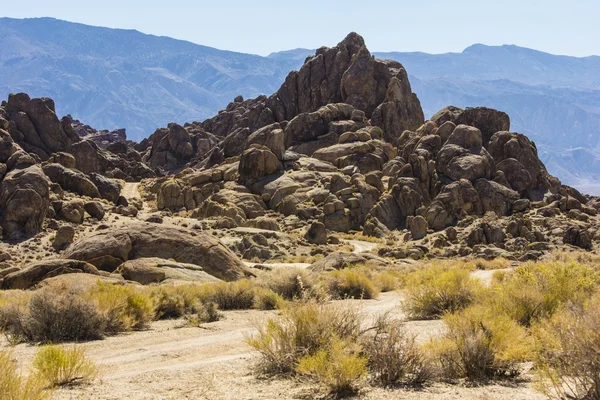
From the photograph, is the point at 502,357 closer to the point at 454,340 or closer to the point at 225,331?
the point at 454,340

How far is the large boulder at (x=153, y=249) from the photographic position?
2569 cm

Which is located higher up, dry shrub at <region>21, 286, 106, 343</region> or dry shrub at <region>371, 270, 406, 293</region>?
dry shrub at <region>21, 286, 106, 343</region>

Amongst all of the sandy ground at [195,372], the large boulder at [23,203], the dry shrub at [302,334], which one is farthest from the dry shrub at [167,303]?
the large boulder at [23,203]

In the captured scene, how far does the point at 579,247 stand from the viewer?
152ft

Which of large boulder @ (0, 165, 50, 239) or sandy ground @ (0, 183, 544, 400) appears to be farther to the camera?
large boulder @ (0, 165, 50, 239)

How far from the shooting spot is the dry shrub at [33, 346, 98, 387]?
932cm

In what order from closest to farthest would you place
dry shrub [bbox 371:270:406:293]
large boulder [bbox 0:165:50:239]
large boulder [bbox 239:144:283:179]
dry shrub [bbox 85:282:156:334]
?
dry shrub [bbox 85:282:156:334] < dry shrub [bbox 371:270:406:293] < large boulder [bbox 0:165:50:239] < large boulder [bbox 239:144:283:179]

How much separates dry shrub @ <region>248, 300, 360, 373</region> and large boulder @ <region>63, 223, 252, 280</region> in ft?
54.0

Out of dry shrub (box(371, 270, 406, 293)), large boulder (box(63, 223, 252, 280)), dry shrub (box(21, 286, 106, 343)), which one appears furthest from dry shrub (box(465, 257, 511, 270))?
dry shrub (box(21, 286, 106, 343))

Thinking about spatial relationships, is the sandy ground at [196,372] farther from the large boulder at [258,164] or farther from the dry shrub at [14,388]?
the large boulder at [258,164]

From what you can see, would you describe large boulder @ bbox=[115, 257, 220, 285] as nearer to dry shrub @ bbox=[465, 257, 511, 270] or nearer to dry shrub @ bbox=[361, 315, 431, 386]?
dry shrub @ bbox=[361, 315, 431, 386]

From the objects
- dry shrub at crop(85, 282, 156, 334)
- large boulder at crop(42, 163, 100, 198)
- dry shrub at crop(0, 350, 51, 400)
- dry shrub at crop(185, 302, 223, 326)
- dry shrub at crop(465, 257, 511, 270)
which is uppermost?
dry shrub at crop(0, 350, 51, 400)

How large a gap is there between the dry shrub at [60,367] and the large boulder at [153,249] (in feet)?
52.8

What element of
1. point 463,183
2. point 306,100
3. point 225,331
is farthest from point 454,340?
point 306,100
